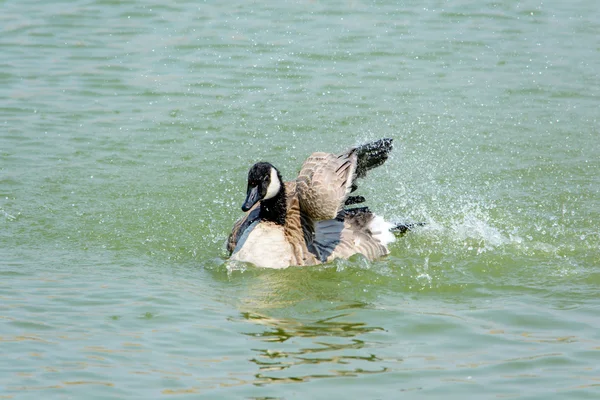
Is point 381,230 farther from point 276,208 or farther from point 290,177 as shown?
point 290,177

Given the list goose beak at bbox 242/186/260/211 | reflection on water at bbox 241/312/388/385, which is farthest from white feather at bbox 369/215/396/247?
reflection on water at bbox 241/312/388/385

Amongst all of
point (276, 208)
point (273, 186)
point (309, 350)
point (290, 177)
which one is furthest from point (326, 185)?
point (290, 177)

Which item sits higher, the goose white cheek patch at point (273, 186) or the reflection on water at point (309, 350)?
the goose white cheek patch at point (273, 186)

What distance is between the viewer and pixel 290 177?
11.4m

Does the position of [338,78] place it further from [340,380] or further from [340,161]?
[340,380]

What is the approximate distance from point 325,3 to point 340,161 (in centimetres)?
974

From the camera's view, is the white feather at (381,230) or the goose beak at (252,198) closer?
the goose beak at (252,198)

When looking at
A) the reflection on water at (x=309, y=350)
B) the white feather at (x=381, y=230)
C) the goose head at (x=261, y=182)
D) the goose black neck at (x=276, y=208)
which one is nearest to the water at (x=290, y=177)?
the reflection on water at (x=309, y=350)

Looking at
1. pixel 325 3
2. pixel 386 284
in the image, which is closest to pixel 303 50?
pixel 325 3

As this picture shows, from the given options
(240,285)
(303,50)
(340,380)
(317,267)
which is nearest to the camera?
(340,380)

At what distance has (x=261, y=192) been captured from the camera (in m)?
8.49

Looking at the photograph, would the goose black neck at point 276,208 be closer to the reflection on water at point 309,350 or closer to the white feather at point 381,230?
the white feather at point 381,230

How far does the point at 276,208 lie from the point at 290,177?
2.58 metres

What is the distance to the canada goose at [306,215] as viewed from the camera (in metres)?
8.45
